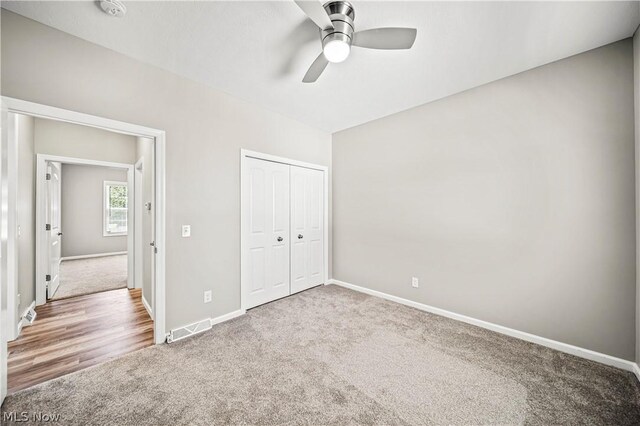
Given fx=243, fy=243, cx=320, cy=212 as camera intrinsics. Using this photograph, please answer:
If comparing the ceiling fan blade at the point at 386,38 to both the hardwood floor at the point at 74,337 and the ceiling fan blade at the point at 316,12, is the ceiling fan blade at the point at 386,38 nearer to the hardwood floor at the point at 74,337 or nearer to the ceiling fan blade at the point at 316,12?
the ceiling fan blade at the point at 316,12

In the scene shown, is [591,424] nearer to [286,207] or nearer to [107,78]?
[286,207]

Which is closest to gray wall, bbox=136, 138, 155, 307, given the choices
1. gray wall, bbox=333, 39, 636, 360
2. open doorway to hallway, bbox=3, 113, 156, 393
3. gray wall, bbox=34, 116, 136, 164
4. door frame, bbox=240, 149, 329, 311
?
open doorway to hallway, bbox=3, 113, 156, 393

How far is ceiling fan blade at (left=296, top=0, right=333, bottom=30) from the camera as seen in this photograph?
1.38 m

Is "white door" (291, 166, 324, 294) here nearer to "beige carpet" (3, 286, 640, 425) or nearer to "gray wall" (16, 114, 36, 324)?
"beige carpet" (3, 286, 640, 425)

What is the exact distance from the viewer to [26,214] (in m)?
2.77

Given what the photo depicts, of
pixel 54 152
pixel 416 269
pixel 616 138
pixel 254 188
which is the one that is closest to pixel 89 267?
pixel 54 152

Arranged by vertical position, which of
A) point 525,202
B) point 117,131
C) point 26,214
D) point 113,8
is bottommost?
point 26,214

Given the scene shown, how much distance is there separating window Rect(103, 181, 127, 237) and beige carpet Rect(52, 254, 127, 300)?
3.26 feet

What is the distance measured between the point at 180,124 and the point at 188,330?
2123mm

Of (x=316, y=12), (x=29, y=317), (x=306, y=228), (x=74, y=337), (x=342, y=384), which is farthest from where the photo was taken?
(x=306, y=228)

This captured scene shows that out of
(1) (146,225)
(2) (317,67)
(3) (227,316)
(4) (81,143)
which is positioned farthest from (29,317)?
(2) (317,67)

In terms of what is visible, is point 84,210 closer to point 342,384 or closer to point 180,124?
point 180,124

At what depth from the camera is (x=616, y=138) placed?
1.99m

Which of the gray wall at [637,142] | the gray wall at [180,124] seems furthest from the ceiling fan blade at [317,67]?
the gray wall at [637,142]
